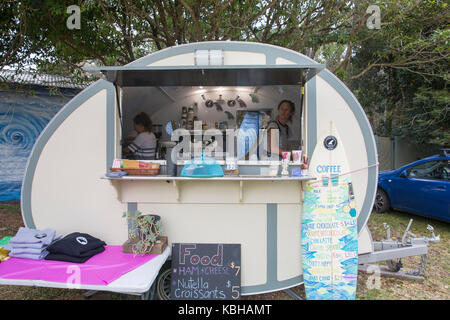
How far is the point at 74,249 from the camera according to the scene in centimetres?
257

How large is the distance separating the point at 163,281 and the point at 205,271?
49 centimetres

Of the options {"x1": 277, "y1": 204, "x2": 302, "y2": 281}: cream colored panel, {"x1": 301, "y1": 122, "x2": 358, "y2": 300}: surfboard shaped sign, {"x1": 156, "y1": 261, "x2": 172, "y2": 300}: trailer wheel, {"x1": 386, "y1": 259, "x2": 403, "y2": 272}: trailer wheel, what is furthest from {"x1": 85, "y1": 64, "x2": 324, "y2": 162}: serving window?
{"x1": 386, "y1": 259, "x2": 403, "y2": 272}: trailer wheel

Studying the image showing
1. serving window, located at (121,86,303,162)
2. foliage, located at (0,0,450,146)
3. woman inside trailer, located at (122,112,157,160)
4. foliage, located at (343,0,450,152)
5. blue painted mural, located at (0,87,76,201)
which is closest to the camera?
woman inside trailer, located at (122,112,157,160)

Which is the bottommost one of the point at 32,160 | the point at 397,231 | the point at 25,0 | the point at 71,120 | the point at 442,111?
the point at 397,231

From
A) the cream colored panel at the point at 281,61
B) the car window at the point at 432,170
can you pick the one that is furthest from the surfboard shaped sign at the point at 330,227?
the car window at the point at 432,170

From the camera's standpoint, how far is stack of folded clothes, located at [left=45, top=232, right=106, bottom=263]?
2.55 m

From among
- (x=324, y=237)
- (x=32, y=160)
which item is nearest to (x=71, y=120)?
(x=32, y=160)

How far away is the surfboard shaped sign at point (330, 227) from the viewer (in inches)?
109

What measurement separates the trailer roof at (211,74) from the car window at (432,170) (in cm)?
392

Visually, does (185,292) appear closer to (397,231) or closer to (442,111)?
(397,231)

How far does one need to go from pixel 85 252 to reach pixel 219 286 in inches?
53.8

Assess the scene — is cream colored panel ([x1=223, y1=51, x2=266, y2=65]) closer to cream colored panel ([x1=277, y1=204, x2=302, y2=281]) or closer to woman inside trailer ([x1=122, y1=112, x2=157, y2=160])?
cream colored panel ([x1=277, y1=204, x2=302, y2=281])

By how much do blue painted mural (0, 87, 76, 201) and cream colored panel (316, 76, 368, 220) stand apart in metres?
7.55

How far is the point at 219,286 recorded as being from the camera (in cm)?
277
